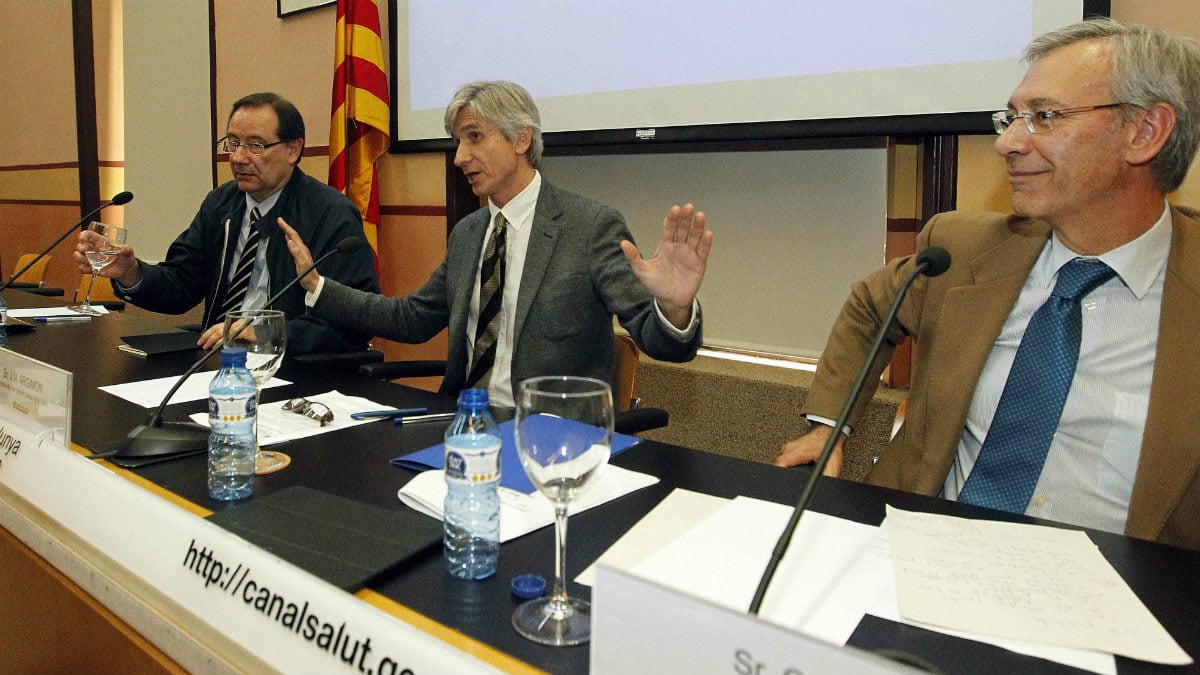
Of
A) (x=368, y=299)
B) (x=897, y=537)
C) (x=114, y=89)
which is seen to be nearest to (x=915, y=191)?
(x=368, y=299)

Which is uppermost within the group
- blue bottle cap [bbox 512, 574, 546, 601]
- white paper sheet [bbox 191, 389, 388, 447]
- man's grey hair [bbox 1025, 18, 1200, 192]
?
man's grey hair [bbox 1025, 18, 1200, 192]

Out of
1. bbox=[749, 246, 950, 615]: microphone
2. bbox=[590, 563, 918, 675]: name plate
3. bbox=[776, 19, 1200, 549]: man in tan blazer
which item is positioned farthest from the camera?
bbox=[776, 19, 1200, 549]: man in tan blazer

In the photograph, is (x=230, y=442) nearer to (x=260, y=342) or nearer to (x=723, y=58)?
(x=260, y=342)

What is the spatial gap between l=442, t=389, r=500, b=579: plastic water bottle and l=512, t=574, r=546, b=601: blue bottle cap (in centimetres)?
5

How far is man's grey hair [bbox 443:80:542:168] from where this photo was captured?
210 centimetres

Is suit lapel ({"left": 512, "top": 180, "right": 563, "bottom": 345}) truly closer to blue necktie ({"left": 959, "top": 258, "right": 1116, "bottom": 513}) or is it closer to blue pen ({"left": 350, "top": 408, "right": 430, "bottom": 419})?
blue pen ({"left": 350, "top": 408, "right": 430, "bottom": 419})

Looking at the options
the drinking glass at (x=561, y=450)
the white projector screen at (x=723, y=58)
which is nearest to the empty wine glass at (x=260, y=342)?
the drinking glass at (x=561, y=450)

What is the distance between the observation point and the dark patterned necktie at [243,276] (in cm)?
270

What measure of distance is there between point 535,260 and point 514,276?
0.12 m

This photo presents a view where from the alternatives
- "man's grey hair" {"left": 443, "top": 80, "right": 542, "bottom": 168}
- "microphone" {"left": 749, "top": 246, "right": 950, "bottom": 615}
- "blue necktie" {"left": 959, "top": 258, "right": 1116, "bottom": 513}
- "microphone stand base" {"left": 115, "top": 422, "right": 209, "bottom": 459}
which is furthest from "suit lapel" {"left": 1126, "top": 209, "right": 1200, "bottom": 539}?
"man's grey hair" {"left": 443, "top": 80, "right": 542, "bottom": 168}

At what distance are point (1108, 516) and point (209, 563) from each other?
126 centimetres

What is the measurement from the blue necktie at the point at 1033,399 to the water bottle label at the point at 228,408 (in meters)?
1.12

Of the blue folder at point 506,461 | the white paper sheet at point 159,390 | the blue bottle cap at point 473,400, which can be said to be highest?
the blue bottle cap at point 473,400

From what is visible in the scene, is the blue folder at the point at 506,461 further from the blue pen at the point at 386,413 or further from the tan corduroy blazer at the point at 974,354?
the tan corduroy blazer at the point at 974,354
